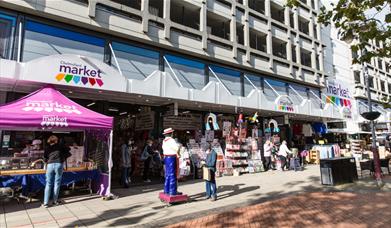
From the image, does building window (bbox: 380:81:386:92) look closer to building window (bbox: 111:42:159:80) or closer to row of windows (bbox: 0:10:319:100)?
row of windows (bbox: 0:10:319:100)

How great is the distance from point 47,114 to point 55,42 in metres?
4.77

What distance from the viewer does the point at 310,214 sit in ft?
22.2

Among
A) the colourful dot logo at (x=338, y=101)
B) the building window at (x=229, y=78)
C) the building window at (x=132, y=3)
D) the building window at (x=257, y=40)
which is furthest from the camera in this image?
the colourful dot logo at (x=338, y=101)

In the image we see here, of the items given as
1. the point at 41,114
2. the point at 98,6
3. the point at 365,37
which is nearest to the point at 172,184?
the point at 41,114

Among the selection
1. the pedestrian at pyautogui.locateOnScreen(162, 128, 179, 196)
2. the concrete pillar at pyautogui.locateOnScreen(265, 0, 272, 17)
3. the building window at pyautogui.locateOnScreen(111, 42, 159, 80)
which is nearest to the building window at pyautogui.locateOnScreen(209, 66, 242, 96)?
the building window at pyautogui.locateOnScreen(111, 42, 159, 80)

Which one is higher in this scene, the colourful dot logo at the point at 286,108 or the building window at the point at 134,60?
the building window at the point at 134,60

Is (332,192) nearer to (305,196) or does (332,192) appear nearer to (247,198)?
(305,196)

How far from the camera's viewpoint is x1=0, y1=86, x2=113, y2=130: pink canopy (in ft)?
23.7

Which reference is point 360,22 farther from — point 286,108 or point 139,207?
point 286,108

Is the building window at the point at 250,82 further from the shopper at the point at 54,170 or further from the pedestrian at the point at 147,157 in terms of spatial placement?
the shopper at the point at 54,170

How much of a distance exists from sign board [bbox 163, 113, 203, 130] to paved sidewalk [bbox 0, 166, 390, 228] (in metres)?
4.35

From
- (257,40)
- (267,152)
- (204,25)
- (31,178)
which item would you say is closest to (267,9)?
(257,40)

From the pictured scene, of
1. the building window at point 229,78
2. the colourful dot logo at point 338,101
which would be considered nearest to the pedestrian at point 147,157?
the building window at point 229,78

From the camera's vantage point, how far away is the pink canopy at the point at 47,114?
7231mm
